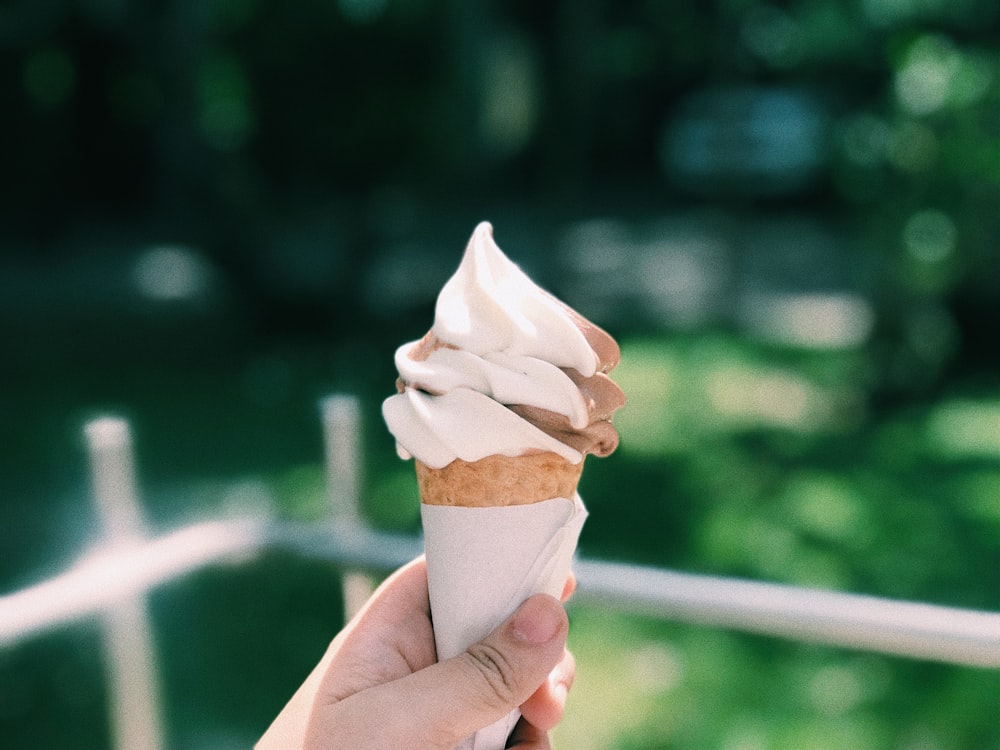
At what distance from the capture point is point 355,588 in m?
1.77

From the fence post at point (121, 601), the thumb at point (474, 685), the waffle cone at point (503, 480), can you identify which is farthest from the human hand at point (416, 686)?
the fence post at point (121, 601)

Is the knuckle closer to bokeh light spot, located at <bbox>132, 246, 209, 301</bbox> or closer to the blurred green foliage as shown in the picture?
the blurred green foliage

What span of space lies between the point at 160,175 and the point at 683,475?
1084 cm

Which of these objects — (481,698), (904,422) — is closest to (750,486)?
(904,422)

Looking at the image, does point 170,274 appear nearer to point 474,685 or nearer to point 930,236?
point 930,236

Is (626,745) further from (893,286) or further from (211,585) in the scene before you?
(893,286)

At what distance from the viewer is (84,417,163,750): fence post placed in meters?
1.62

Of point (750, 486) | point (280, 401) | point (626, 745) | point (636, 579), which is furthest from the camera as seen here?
point (280, 401)

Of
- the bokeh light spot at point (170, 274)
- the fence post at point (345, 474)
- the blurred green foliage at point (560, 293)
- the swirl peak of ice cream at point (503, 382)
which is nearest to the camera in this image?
the swirl peak of ice cream at point (503, 382)

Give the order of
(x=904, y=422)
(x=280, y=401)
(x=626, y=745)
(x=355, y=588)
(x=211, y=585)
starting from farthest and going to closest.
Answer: (x=280, y=401) → (x=904, y=422) → (x=211, y=585) → (x=626, y=745) → (x=355, y=588)

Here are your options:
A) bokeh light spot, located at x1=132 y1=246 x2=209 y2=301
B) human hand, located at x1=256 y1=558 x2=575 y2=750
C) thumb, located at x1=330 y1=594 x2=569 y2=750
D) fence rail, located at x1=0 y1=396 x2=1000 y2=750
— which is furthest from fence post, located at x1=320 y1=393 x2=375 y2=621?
bokeh light spot, located at x1=132 y1=246 x2=209 y2=301

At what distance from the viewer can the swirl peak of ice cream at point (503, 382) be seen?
4.42ft

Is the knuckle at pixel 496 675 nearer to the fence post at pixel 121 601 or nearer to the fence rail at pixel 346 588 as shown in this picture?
the fence rail at pixel 346 588

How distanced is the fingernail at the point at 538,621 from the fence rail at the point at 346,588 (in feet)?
0.61
